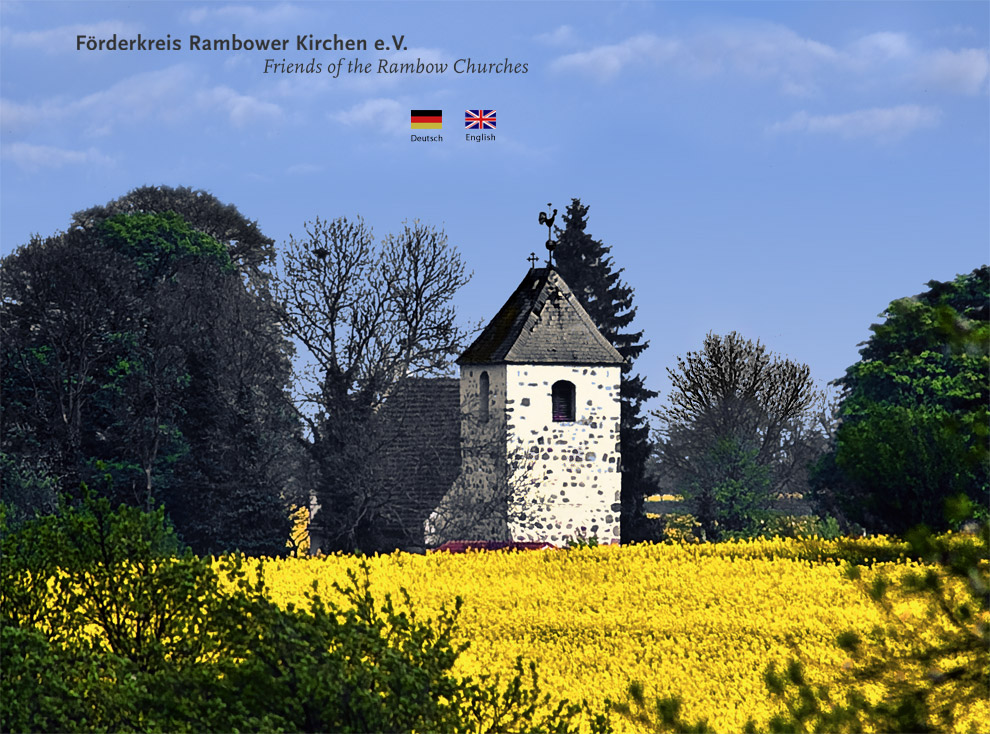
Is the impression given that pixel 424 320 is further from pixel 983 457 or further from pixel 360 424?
pixel 983 457

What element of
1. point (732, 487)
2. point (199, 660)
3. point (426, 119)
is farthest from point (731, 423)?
point (199, 660)

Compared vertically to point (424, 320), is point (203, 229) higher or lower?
higher

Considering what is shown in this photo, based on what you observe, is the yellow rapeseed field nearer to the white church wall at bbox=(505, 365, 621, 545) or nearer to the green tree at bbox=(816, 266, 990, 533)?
the green tree at bbox=(816, 266, 990, 533)

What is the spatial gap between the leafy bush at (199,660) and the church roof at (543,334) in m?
20.3

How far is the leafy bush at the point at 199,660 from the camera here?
270 inches

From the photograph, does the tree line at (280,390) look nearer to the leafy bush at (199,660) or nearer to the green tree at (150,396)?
the green tree at (150,396)

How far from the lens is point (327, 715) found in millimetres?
6832

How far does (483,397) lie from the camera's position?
2967 centimetres

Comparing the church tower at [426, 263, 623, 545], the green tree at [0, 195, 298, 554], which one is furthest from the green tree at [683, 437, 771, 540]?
the green tree at [0, 195, 298, 554]

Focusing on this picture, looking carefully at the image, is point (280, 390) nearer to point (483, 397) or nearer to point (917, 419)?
point (483, 397)

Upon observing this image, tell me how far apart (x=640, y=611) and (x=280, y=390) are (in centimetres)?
1594

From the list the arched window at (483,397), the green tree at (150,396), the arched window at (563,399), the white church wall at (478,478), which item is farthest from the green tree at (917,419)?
the green tree at (150,396)

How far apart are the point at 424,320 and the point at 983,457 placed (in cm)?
2376

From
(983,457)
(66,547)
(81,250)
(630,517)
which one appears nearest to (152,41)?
(66,547)
